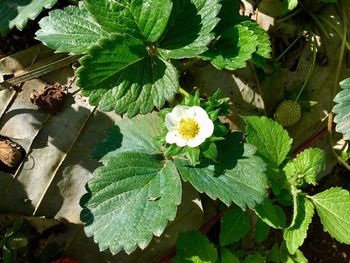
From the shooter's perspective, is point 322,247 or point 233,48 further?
point 322,247

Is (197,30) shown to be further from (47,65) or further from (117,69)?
(47,65)

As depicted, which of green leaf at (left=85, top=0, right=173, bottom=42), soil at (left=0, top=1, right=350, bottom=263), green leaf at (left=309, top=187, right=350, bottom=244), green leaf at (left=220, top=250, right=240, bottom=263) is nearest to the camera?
green leaf at (left=85, top=0, right=173, bottom=42)

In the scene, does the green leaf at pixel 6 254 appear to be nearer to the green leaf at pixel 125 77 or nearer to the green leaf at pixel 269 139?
the green leaf at pixel 125 77

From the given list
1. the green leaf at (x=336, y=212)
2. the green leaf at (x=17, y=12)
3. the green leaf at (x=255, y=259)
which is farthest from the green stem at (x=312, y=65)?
the green leaf at (x=17, y=12)

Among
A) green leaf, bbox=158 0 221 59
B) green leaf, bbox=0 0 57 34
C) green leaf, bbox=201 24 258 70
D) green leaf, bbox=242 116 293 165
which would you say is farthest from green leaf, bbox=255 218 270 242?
green leaf, bbox=0 0 57 34

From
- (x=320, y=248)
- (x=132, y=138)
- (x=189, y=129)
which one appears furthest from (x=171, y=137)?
(x=320, y=248)

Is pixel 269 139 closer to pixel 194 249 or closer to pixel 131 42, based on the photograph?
pixel 194 249

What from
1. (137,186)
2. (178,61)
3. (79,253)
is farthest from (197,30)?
(79,253)

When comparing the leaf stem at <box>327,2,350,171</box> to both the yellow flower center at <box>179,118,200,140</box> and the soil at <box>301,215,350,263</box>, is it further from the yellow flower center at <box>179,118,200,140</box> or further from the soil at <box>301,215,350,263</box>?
the yellow flower center at <box>179,118,200,140</box>
